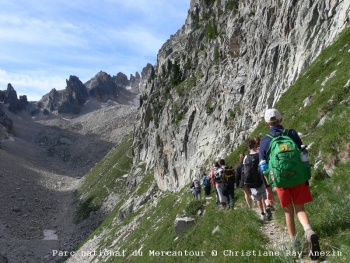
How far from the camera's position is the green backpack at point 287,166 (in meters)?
6.02

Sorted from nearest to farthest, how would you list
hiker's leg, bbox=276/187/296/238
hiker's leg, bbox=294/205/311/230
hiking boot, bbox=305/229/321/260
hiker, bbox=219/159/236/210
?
1. hiking boot, bbox=305/229/321/260
2. hiker's leg, bbox=294/205/311/230
3. hiker's leg, bbox=276/187/296/238
4. hiker, bbox=219/159/236/210

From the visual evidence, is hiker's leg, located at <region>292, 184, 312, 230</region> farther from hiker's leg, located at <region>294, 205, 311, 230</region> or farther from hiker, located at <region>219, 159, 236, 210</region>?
hiker, located at <region>219, 159, 236, 210</region>

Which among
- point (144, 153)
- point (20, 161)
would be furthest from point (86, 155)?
point (144, 153)

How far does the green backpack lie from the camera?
602 centimetres

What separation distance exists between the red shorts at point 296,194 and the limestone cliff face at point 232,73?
22.1 meters

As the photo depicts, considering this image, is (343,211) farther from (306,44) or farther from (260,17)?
(260,17)

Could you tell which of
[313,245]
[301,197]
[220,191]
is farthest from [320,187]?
[220,191]

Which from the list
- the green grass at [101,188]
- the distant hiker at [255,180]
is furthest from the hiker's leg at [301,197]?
the green grass at [101,188]

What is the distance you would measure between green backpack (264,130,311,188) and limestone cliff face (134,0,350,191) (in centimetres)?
2203

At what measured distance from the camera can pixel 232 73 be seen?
4156cm

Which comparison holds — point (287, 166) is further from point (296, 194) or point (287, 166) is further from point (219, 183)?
point (219, 183)

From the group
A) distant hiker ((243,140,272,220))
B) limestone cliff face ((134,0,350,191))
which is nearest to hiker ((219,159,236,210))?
distant hiker ((243,140,272,220))

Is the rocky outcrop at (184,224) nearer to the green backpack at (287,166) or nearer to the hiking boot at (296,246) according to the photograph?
the hiking boot at (296,246)

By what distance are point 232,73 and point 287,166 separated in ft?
122
